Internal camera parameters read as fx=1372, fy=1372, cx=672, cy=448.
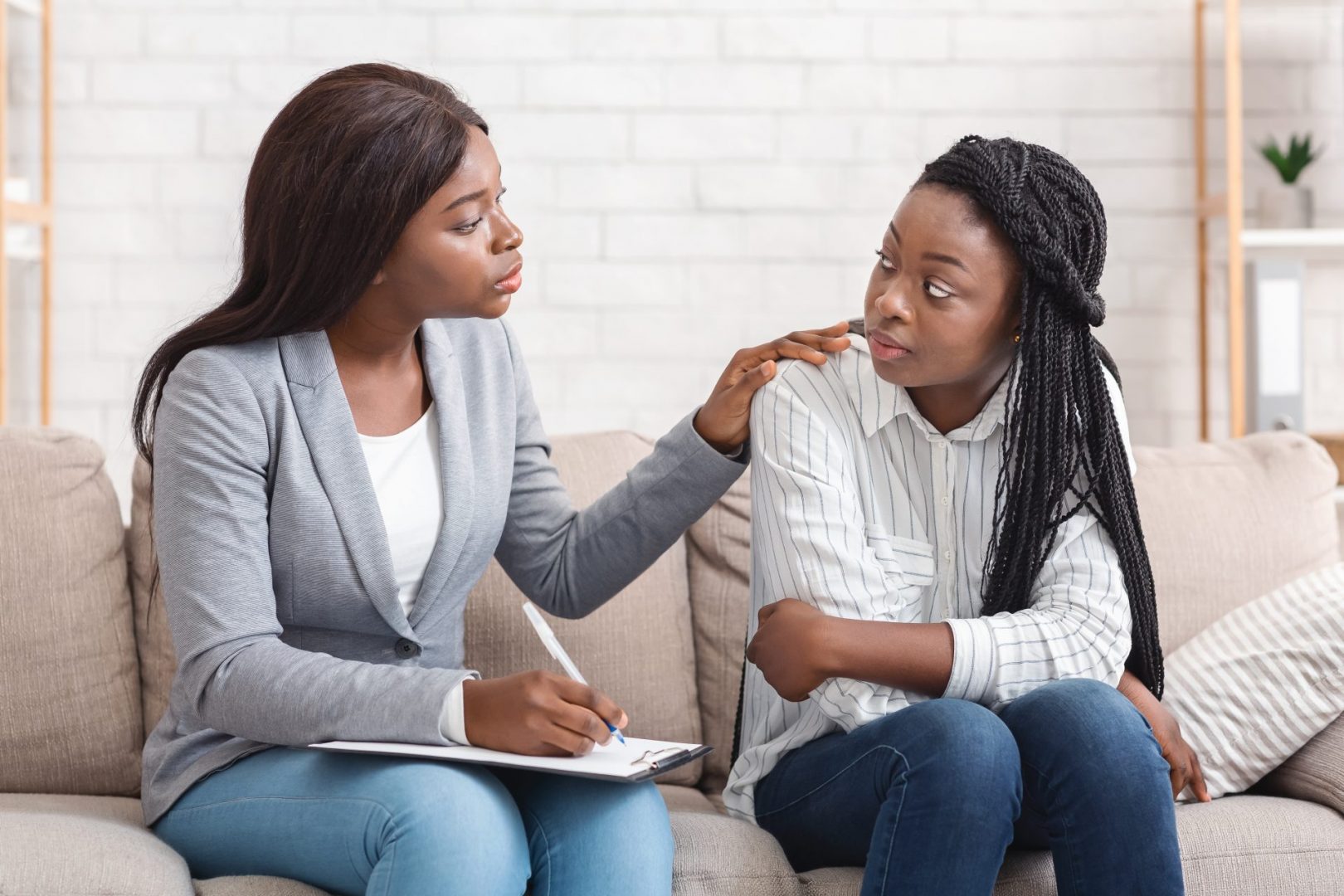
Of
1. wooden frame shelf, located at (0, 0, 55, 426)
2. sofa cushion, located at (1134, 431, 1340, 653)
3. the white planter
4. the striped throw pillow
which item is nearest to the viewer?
the striped throw pillow

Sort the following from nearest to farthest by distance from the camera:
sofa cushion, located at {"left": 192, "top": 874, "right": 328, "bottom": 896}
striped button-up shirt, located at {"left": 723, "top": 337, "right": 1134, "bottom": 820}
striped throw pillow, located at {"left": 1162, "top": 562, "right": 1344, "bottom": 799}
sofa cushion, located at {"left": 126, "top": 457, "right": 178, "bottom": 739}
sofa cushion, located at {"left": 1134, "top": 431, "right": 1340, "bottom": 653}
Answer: sofa cushion, located at {"left": 192, "top": 874, "right": 328, "bottom": 896}
striped button-up shirt, located at {"left": 723, "top": 337, "right": 1134, "bottom": 820}
striped throw pillow, located at {"left": 1162, "top": 562, "right": 1344, "bottom": 799}
sofa cushion, located at {"left": 126, "top": 457, "right": 178, "bottom": 739}
sofa cushion, located at {"left": 1134, "top": 431, "right": 1340, "bottom": 653}

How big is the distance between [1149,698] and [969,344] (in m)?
0.44

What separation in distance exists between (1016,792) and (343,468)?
0.74 m

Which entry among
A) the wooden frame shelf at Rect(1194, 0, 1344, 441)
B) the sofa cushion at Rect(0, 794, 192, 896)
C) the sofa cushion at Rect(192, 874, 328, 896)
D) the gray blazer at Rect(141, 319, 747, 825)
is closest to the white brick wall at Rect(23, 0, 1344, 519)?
the wooden frame shelf at Rect(1194, 0, 1344, 441)

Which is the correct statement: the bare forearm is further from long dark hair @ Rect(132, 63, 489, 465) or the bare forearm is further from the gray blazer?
long dark hair @ Rect(132, 63, 489, 465)

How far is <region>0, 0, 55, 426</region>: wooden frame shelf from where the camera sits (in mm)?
2416

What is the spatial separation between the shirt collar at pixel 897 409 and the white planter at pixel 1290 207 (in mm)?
1344

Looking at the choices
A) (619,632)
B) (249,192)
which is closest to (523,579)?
(619,632)

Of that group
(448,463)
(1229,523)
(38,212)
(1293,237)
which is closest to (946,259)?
(448,463)

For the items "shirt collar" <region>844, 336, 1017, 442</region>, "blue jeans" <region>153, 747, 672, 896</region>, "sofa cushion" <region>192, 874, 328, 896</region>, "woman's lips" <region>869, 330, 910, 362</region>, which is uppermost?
"woman's lips" <region>869, 330, 910, 362</region>

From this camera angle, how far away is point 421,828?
46.4 inches

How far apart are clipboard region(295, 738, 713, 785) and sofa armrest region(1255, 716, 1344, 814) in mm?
788

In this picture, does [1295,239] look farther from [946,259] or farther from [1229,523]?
[946,259]

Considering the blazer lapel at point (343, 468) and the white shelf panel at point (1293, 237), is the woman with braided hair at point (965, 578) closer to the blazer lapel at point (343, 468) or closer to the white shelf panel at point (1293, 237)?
the blazer lapel at point (343, 468)
